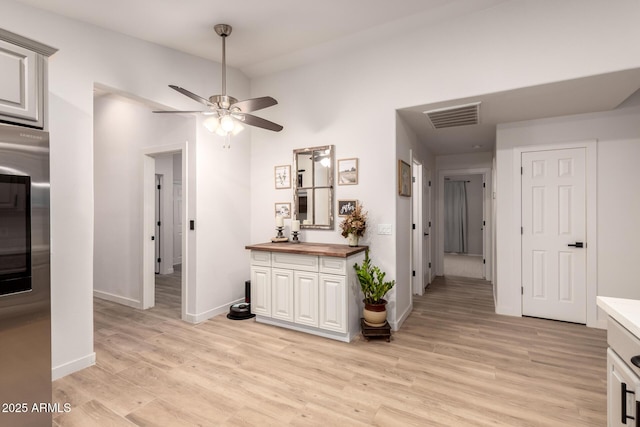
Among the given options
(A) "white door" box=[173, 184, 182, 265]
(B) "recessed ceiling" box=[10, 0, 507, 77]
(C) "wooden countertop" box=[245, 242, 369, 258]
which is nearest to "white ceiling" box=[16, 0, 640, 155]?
(B) "recessed ceiling" box=[10, 0, 507, 77]

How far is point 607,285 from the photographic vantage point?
343 cm

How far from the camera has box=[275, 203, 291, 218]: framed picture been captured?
3.97 meters

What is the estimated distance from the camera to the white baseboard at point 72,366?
95.2 inches

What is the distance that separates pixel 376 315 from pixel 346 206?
4.03ft

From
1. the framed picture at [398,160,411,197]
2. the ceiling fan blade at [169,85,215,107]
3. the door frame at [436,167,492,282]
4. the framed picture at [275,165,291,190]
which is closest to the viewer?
the ceiling fan blade at [169,85,215,107]

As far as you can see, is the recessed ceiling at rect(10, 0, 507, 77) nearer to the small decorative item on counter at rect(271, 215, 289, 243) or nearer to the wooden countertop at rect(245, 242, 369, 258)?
the small decorative item on counter at rect(271, 215, 289, 243)

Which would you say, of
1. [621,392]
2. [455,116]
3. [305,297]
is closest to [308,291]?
[305,297]

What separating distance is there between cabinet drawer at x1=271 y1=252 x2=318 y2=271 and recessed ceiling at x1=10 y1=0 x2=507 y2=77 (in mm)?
2298

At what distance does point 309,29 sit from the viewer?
3098 millimetres

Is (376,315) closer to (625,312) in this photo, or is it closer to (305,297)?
(305,297)

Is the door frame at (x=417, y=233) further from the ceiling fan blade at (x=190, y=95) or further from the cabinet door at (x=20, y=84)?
the cabinet door at (x=20, y=84)

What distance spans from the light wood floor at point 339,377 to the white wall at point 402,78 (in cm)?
83

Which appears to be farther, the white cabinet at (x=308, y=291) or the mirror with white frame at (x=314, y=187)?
the mirror with white frame at (x=314, y=187)

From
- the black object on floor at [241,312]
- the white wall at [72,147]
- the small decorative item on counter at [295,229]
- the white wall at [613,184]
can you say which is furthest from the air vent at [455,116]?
the white wall at [72,147]
